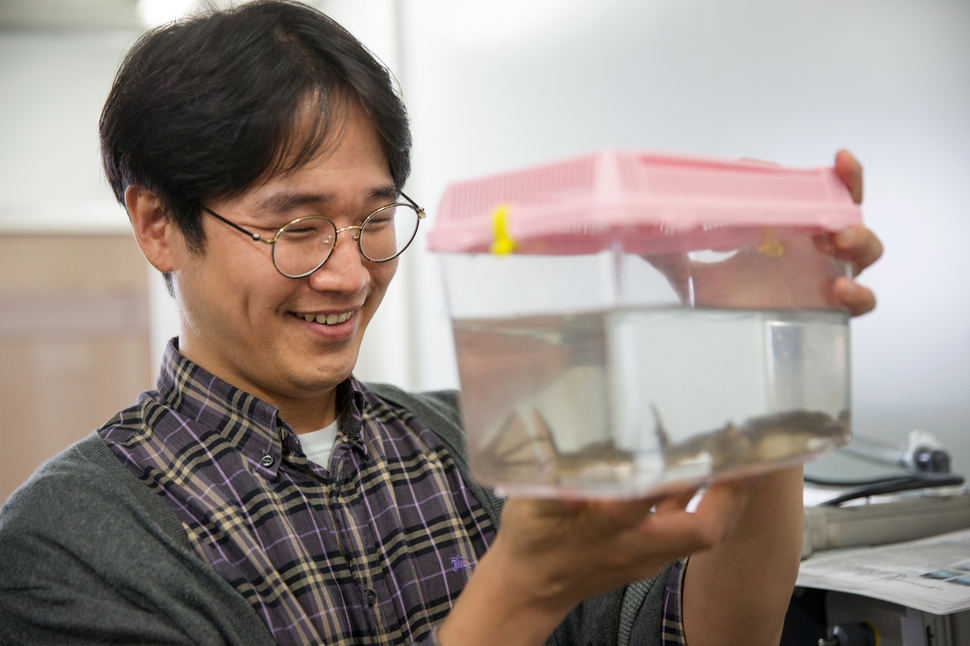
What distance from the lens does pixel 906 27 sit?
146 cm

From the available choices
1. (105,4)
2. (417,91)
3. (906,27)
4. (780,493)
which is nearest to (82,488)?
(780,493)

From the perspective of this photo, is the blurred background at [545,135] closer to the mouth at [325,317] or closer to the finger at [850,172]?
the mouth at [325,317]

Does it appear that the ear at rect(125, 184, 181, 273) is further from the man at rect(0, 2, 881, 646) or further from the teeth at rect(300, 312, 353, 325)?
A: the teeth at rect(300, 312, 353, 325)

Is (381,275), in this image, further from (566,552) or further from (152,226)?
(566,552)

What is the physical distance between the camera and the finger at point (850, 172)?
653 millimetres

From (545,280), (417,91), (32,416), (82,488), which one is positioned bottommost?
(32,416)

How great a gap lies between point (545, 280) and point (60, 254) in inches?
134

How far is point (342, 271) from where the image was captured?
0.90 metres

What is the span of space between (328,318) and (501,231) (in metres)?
0.42

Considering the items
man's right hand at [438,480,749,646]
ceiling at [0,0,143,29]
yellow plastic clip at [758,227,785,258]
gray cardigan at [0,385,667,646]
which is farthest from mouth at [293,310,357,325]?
ceiling at [0,0,143,29]

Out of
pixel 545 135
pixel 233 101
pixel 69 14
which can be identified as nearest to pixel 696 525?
pixel 233 101

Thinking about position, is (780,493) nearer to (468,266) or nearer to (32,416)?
(468,266)

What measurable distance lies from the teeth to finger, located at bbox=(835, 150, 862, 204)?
548 millimetres

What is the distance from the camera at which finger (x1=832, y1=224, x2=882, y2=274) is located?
64 cm
